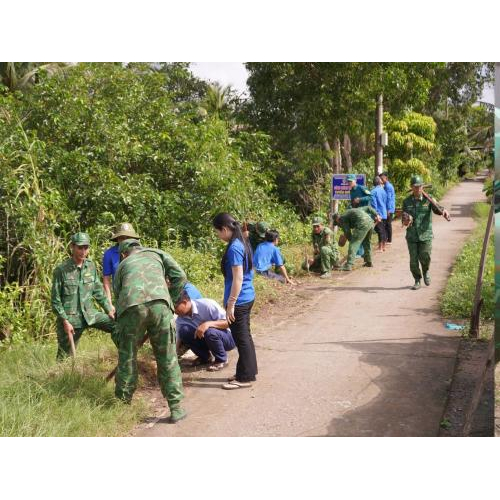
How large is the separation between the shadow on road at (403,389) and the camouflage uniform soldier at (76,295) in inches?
82.3

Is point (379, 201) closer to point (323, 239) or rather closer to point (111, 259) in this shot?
point (323, 239)

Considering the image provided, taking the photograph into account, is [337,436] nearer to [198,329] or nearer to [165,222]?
[198,329]

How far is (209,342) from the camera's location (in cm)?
522

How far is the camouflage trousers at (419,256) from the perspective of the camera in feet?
22.3

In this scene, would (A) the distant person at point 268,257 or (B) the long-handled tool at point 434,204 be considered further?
(A) the distant person at point 268,257

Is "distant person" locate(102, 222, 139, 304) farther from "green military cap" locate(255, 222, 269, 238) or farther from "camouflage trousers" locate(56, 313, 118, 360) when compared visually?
"green military cap" locate(255, 222, 269, 238)

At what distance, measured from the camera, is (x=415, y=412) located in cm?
421

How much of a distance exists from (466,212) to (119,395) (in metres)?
3.61

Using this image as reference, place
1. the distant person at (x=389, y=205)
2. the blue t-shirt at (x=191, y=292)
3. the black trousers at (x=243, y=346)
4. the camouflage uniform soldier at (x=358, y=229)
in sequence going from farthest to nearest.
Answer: the distant person at (x=389, y=205) → the camouflage uniform soldier at (x=358, y=229) → the blue t-shirt at (x=191, y=292) → the black trousers at (x=243, y=346)

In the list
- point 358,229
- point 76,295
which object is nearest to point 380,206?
point 358,229

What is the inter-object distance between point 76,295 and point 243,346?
1459 millimetres

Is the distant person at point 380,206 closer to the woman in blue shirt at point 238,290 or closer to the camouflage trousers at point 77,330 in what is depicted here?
the woman in blue shirt at point 238,290

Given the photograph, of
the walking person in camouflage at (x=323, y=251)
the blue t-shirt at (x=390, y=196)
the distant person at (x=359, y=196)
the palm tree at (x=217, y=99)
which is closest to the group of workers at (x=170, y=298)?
the walking person in camouflage at (x=323, y=251)

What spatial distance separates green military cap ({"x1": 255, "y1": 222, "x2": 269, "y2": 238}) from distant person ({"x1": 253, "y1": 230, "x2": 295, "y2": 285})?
45 mm
